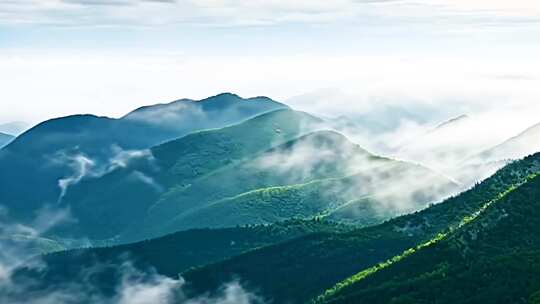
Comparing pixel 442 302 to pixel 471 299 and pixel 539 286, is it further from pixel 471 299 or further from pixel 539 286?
pixel 539 286

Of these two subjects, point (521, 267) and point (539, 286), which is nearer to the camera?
point (539, 286)

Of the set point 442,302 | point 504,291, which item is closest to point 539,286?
point 504,291

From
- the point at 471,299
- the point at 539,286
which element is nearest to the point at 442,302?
the point at 471,299

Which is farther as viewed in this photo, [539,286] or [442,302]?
[442,302]

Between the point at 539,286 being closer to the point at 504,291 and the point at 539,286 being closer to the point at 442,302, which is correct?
the point at 504,291
